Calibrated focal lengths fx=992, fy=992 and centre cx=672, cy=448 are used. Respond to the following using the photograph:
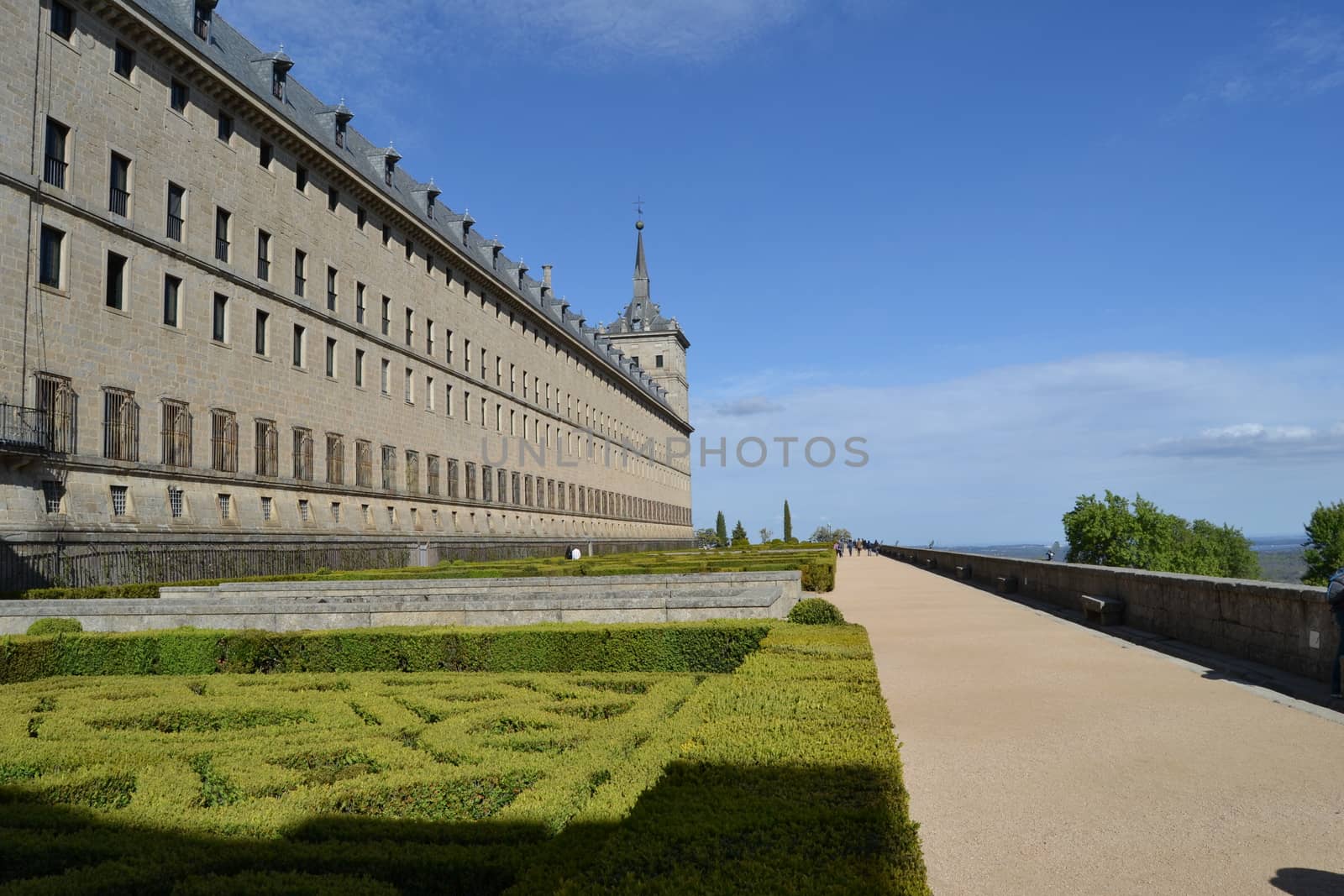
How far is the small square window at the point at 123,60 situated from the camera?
2895 cm

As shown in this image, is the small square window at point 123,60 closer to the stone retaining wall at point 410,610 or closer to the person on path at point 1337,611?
the stone retaining wall at point 410,610

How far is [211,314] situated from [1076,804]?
106ft

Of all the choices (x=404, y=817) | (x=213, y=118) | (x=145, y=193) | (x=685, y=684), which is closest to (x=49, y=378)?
(x=145, y=193)

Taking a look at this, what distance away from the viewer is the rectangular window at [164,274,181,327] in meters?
30.8

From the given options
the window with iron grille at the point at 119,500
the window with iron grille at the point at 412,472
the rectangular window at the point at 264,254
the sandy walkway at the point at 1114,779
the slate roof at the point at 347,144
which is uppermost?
the slate roof at the point at 347,144

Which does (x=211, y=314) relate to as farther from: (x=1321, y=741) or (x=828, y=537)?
(x=828, y=537)

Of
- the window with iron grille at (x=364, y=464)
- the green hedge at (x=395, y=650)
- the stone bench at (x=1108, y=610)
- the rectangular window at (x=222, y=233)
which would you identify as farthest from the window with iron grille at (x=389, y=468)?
the stone bench at (x=1108, y=610)

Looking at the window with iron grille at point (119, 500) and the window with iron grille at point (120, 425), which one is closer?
the window with iron grille at point (119, 500)

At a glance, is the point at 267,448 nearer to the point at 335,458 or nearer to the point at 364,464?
the point at 335,458

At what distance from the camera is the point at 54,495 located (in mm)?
25359

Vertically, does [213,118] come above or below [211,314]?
above

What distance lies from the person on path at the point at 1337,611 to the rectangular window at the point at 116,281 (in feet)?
97.4

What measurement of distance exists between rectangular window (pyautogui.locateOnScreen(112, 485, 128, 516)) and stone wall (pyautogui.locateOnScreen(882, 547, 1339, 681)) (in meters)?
24.8

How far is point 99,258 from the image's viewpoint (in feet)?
91.1
